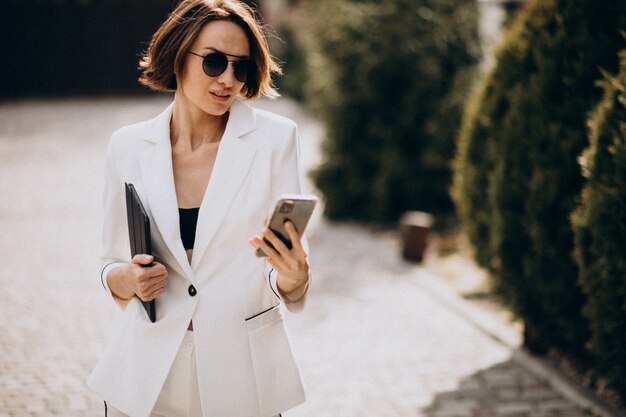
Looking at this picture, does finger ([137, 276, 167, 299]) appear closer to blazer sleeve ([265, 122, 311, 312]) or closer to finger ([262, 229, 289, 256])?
blazer sleeve ([265, 122, 311, 312])

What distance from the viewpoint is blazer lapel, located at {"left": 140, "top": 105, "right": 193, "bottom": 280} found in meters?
2.50

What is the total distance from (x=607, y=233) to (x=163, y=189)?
2.92 m

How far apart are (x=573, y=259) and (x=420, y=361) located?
1511 millimetres

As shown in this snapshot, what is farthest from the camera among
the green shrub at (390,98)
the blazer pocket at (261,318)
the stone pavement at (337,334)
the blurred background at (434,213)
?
the green shrub at (390,98)

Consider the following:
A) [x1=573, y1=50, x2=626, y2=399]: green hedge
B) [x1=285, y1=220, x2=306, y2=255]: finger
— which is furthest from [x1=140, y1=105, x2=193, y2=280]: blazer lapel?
[x1=573, y1=50, x2=626, y2=399]: green hedge

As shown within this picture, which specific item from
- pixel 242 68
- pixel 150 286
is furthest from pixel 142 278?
pixel 242 68

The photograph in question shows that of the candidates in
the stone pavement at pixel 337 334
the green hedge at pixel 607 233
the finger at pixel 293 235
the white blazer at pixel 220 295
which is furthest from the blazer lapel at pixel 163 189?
the green hedge at pixel 607 233

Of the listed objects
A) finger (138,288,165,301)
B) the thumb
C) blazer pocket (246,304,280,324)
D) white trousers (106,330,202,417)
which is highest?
the thumb

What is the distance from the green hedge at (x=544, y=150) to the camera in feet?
16.2

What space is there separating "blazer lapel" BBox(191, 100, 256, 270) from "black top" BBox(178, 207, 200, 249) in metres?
0.10

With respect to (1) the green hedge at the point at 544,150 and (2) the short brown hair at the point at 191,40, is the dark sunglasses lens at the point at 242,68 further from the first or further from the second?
(1) the green hedge at the point at 544,150

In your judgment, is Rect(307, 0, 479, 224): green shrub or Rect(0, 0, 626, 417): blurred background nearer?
Rect(0, 0, 626, 417): blurred background

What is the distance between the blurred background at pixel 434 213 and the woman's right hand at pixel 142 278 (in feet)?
5.05

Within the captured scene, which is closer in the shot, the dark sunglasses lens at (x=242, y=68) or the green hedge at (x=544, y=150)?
the dark sunglasses lens at (x=242, y=68)
